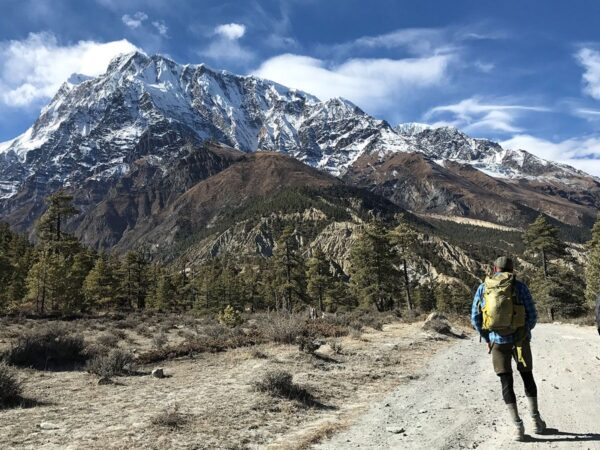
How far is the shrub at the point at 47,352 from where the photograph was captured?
42.5ft

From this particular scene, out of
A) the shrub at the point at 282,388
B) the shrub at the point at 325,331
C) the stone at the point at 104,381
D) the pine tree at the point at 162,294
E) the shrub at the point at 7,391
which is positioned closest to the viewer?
the shrub at the point at 7,391

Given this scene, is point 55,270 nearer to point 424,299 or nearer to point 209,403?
point 209,403

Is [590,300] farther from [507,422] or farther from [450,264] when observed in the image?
[450,264]

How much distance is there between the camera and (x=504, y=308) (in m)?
6.39

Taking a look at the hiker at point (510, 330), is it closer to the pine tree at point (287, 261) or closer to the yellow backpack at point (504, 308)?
the yellow backpack at point (504, 308)

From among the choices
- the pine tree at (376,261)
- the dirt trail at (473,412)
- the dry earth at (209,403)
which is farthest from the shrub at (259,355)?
the pine tree at (376,261)

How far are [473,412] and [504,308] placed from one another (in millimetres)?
2401

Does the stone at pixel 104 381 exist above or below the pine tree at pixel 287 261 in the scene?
below

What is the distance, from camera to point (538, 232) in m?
40.6

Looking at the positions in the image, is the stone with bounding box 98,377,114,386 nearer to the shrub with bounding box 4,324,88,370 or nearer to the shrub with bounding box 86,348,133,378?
the shrub with bounding box 86,348,133,378

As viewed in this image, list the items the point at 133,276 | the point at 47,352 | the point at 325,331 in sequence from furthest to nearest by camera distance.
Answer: the point at 133,276, the point at 325,331, the point at 47,352

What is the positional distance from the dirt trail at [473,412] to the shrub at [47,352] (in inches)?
A: 371

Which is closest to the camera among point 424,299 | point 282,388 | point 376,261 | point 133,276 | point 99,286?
point 282,388

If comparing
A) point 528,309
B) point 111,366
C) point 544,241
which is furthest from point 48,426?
point 544,241
